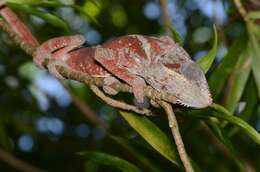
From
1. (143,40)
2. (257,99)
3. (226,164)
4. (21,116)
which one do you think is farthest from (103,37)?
(143,40)

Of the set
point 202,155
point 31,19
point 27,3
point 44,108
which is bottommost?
point 44,108

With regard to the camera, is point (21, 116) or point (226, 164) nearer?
point (226, 164)

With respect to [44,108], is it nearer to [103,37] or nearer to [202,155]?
[103,37]

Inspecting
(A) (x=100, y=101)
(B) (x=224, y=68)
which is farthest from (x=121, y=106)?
(A) (x=100, y=101)

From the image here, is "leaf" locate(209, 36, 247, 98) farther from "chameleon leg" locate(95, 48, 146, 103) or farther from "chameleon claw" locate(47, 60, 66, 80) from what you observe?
"chameleon claw" locate(47, 60, 66, 80)

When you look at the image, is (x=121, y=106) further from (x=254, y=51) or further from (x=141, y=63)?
(x=254, y=51)

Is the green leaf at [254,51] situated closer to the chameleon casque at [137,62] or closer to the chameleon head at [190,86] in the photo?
the chameleon casque at [137,62]

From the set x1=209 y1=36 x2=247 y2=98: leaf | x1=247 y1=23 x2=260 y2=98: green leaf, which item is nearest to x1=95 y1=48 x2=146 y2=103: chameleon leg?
x1=209 y1=36 x2=247 y2=98: leaf
